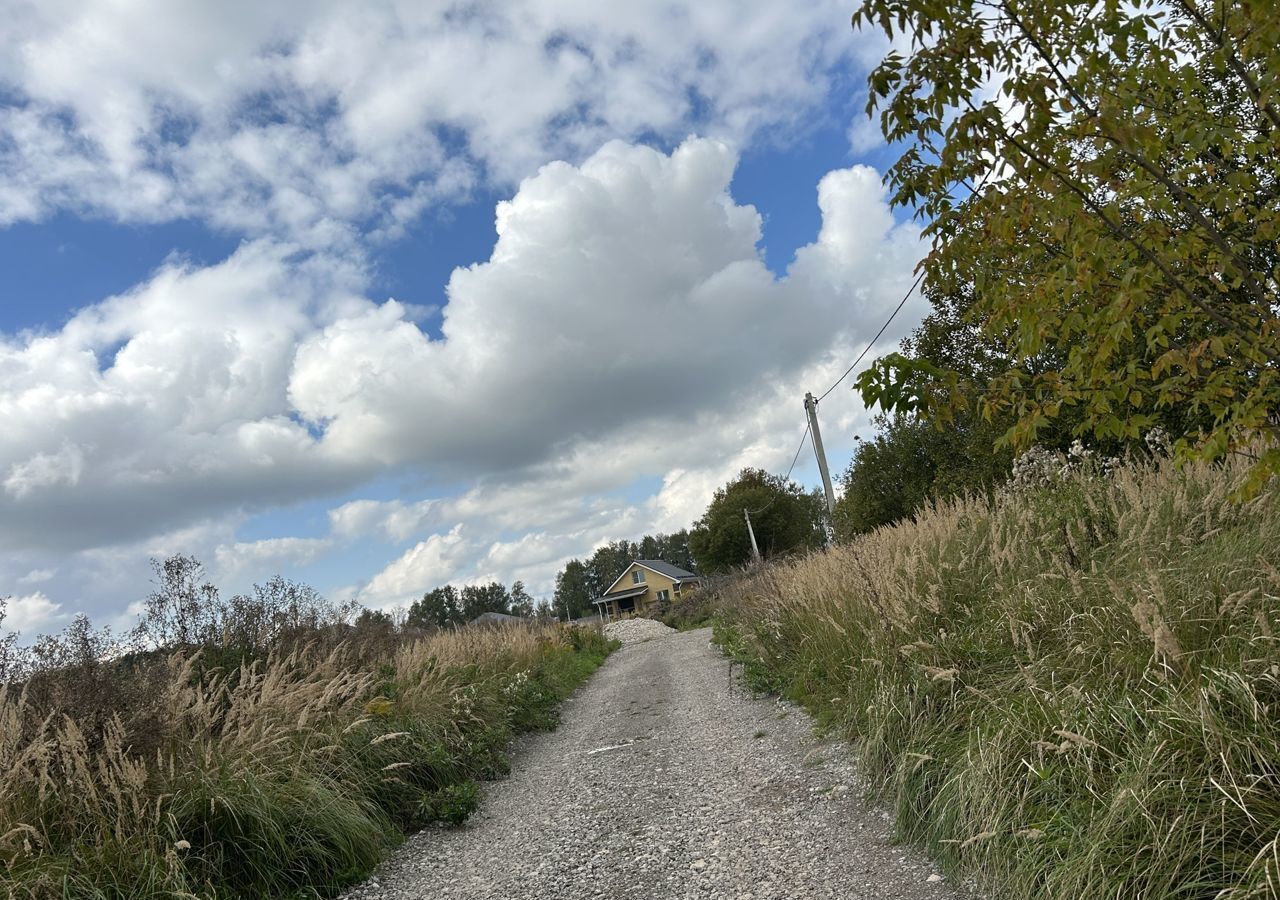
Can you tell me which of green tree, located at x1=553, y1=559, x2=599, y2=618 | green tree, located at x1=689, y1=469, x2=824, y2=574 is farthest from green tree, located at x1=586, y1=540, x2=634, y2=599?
green tree, located at x1=689, y1=469, x2=824, y2=574

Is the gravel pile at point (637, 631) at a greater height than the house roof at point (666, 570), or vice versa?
the house roof at point (666, 570)

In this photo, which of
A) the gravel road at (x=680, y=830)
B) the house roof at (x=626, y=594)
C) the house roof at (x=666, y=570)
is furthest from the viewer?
the house roof at (x=626, y=594)

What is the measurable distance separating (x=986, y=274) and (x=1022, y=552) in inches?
128

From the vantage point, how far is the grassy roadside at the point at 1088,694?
2564 mm

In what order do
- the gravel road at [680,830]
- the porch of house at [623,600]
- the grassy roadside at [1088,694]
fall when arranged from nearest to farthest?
1. the grassy roadside at [1088,694]
2. the gravel road at [680,830]
3. the porch of house at [623,600]

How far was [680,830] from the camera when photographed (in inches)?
190

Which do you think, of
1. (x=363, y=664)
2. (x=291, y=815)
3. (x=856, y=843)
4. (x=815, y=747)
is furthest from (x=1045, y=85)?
(x=363, y=664)

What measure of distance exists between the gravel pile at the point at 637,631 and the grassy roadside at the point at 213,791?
70.6 feet

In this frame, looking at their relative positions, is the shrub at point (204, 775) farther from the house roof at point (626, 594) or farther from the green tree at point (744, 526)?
the house roof at point (626, 594)

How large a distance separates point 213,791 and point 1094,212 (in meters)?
5.35

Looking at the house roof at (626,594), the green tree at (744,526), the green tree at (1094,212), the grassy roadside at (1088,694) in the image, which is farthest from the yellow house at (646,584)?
the green tree at (1094,212)

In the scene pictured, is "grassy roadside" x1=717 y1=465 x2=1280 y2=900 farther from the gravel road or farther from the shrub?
the shrub

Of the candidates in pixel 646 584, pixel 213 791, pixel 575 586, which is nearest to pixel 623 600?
pixel 646 584

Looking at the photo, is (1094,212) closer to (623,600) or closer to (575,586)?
(623,600)
